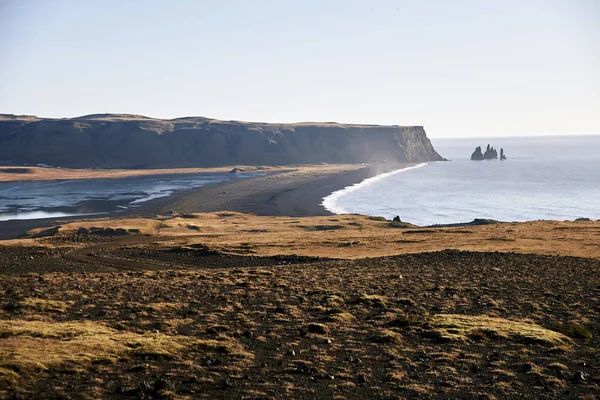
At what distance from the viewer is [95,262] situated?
137 feet

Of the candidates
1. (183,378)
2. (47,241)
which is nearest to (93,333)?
(183,378)

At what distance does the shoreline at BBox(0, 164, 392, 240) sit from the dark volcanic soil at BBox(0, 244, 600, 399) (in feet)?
183

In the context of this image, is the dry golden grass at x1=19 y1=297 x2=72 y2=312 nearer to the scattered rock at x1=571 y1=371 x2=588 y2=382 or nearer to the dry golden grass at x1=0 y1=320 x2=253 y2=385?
the dry golden grass at x1=0 y1=320 x2=253 y2=385

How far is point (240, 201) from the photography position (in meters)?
121

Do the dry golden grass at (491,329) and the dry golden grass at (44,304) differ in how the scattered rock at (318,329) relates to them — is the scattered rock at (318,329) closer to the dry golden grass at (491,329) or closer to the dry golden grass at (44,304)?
the dry golden grass at (491,329)

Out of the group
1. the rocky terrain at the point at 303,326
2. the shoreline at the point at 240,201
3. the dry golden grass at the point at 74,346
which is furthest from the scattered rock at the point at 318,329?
the shoreline at the point at 240,201

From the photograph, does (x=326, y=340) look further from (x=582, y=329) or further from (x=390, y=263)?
(x=390, y=263)

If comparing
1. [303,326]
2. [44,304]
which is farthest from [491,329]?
[44,304]

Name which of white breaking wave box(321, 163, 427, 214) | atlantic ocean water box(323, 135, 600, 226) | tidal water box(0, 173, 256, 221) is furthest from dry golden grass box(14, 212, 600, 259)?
tidal water box(0, 173, 256, 221)

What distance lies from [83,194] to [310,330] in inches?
5107

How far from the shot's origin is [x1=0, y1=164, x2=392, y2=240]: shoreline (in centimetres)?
9269

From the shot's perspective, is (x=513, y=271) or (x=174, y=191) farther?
Result: (x=174, y=191)

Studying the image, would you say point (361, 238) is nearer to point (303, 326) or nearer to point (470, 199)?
point (303, 326)

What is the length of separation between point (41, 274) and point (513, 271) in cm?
2977
